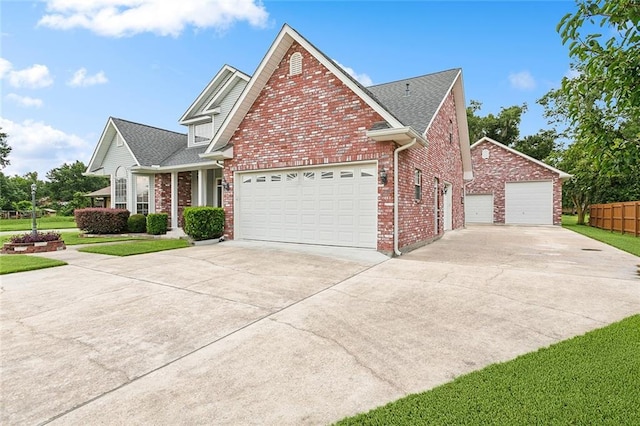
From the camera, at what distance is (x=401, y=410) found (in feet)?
7.25

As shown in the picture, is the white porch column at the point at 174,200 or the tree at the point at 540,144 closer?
the white porch column at the point at 174,200

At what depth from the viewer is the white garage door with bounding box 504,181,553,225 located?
21.0 m

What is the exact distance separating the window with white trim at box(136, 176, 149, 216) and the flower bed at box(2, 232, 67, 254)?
6.18 metres

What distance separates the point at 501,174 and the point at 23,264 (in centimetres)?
2482

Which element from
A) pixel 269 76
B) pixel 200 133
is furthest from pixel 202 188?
pixel 269 76

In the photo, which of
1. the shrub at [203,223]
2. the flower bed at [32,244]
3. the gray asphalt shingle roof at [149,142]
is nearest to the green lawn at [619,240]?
the shrub at [203,223]

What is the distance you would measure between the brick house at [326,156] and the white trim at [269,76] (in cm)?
3

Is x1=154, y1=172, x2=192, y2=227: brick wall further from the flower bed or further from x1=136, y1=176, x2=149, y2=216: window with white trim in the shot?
the flower bed

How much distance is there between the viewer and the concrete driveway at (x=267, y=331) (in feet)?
8.01

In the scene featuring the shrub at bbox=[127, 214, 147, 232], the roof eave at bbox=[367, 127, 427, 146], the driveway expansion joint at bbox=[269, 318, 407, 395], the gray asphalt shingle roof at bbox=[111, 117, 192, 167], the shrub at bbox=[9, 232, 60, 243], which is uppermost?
the gray asphalt shingle roof at bbox=[111, 117, 192, 167]

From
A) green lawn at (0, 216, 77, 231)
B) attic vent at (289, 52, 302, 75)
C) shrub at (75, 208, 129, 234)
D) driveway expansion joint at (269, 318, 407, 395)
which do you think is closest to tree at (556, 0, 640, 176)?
driveway expansion joint at (269, 318, 407, 395)

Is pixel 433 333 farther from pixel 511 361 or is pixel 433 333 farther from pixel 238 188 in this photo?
pixel 238 188

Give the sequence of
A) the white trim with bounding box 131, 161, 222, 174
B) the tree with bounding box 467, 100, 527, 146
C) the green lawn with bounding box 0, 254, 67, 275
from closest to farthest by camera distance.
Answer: the green lawn with bounding box 0, 254, 67, 275, the white trim with bounding box 131, 161, 222, 174, the tree with bounding box 467, 100, 527, 146

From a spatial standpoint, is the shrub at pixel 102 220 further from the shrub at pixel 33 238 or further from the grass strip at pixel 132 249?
the grass strip at pixel 132 249
